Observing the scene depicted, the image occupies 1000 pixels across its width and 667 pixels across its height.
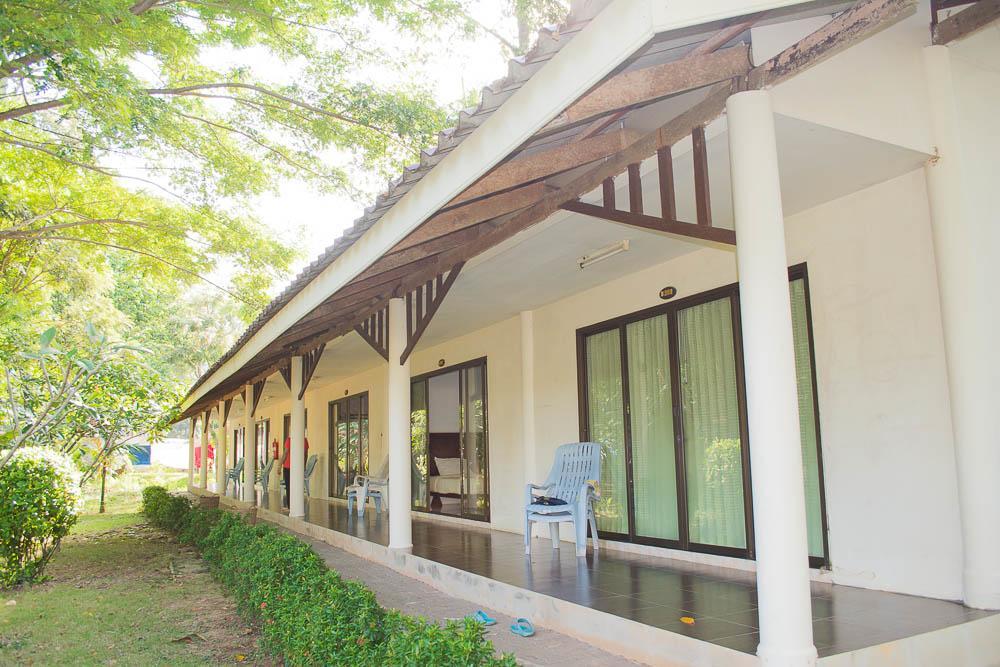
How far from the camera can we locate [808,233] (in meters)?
4.85

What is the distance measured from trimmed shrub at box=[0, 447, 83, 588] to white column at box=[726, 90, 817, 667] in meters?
7.05

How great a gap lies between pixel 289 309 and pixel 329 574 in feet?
9.37

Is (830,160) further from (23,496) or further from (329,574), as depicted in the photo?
(23,496)

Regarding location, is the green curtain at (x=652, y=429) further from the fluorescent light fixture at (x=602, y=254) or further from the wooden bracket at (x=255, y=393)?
the wooden bracket at (x=255, y=393)

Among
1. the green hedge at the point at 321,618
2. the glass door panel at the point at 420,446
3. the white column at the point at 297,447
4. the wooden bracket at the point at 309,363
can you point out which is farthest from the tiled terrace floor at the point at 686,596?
the white column at the point at 297,447

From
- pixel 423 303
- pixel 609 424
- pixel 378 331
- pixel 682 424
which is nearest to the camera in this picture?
pixel 682 424

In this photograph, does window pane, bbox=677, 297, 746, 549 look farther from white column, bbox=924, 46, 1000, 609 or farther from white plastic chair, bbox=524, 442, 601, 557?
white column, bbox=924, 46, 1000, 609

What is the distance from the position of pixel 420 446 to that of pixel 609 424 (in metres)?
4.85

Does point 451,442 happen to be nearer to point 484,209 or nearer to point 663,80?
point 484,209

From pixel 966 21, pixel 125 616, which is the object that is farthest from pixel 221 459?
pixel 966 21

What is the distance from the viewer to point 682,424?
5871 mm

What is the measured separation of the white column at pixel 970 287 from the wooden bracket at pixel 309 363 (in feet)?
23.6

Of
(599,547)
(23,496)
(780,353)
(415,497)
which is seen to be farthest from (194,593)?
(780,353)

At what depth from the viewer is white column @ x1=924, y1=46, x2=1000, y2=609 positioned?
360 cm
